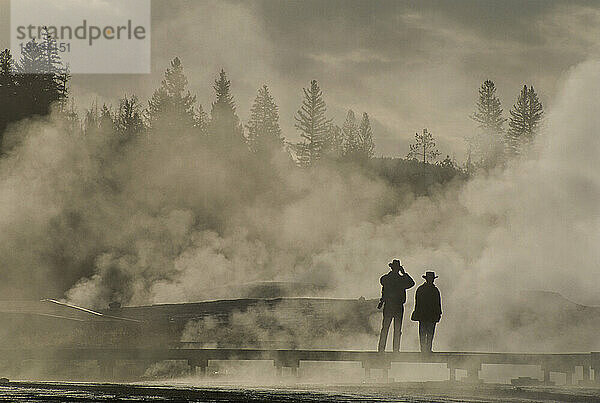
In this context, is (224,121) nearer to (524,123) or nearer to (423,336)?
(524,123)

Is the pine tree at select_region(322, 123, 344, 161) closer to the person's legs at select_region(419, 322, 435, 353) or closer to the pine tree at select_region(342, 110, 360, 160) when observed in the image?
the pine tree at select_region(342, 110, 360, 160)

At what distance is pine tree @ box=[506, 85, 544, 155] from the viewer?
106562 millimetres

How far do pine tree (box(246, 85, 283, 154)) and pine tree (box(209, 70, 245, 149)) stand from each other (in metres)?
4.86

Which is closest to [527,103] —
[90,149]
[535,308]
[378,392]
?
[90,149]

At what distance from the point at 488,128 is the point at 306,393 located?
98415 mm

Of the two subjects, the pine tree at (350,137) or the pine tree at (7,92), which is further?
the pine tree at (350,137)

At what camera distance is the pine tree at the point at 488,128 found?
111m

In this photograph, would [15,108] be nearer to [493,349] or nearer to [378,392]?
[493,349]

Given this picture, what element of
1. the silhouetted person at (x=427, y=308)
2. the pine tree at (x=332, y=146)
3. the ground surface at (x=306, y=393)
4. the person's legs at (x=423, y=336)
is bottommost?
the ground surface at (x=306, y=393)

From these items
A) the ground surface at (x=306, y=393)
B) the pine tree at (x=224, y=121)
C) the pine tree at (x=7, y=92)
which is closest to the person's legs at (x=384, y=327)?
the ground surface at (x=306, y=393)

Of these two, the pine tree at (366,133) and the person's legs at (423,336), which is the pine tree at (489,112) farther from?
the person's legs at (423,336)

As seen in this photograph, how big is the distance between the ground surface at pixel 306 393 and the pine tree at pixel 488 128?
9303 centimetres

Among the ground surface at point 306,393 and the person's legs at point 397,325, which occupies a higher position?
the person's legs at point 397,325

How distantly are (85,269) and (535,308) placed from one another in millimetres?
27982
